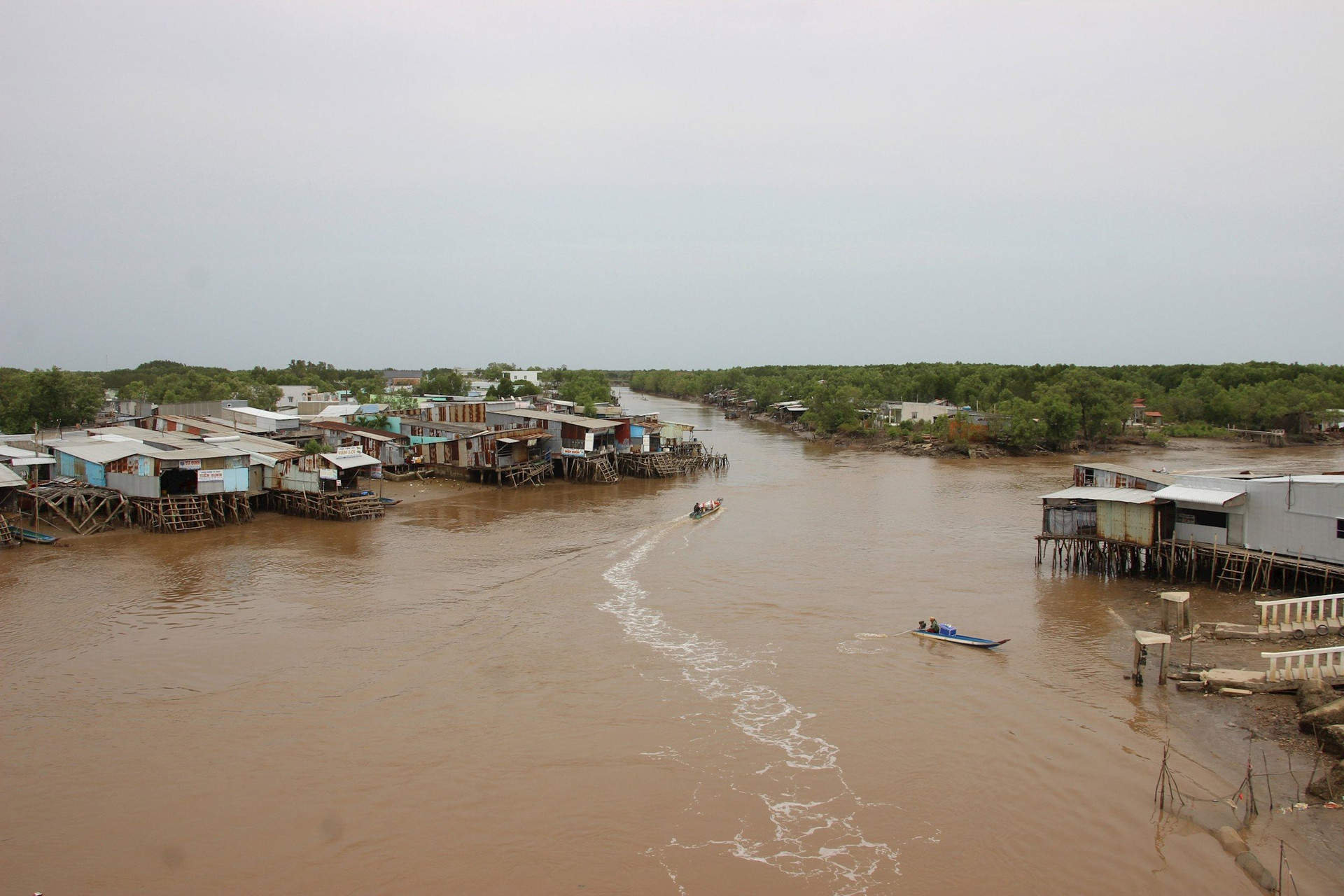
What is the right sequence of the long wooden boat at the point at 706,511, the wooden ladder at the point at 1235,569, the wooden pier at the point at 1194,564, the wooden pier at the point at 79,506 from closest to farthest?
the wooden pier at the point at 1194,564 < the wooden ladder at the point at 1235,569 < the wooden pier at the point at 79,506 < the long wooden boat at the point at 706,511

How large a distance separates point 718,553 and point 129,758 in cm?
1695

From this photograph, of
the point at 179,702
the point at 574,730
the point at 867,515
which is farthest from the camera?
the point at 867,515

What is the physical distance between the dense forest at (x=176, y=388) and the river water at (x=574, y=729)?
→ 81.0 feet

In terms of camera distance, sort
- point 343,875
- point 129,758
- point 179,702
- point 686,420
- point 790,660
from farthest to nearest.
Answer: point 686,420 → point 790,660 → point 179,702 → point 129,758 → point 343,875

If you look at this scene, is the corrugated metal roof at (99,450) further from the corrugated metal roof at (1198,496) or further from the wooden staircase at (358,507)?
the corrugated metal roof at (1198,496)

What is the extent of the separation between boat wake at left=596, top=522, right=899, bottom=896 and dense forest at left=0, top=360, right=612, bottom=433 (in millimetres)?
43531

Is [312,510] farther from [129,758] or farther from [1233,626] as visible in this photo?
[1233,626]

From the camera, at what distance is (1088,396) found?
56438mm

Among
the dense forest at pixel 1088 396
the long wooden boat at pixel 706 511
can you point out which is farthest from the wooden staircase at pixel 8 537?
the dense forest at pixel 1088 396

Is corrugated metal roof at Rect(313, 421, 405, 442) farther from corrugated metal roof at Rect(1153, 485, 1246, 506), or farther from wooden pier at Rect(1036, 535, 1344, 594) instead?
corrugated metal roof at Rect(1153, 485, 1246, 506)

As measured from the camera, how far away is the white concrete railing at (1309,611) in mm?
15602

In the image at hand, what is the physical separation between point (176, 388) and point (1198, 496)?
66.8 meters

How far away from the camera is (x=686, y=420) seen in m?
84.1

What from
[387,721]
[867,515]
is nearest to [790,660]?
[387,721]
